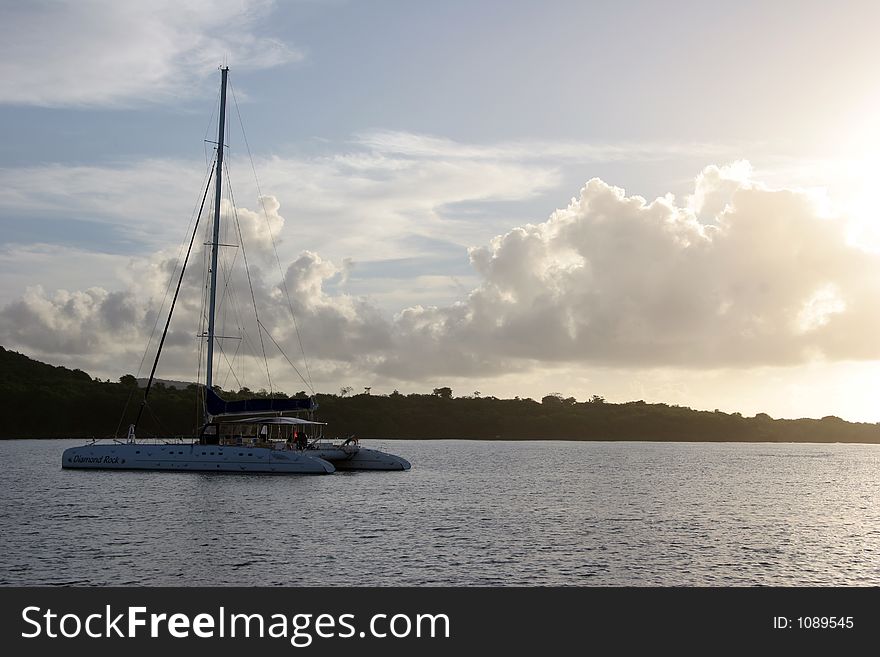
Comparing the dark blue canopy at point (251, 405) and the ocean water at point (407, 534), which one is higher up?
the dark blue canopy at point (251, 405)

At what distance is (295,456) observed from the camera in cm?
7731

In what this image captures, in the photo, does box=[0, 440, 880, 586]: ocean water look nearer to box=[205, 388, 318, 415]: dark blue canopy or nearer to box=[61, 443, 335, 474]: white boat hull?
box=[61, 443, 335, 474]: white boat hull

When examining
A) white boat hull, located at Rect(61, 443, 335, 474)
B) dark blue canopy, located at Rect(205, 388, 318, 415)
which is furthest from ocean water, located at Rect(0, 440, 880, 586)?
dark blue canopy, located at Rect(205, 388, 318, 415)

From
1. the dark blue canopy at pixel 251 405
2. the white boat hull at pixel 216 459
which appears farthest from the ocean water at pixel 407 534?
the dark blue canopy at pixel 251 405

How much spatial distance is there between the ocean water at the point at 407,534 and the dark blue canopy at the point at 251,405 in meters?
5.80

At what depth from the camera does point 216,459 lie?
75750mm

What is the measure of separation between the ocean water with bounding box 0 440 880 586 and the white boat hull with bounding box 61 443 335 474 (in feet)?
3.50

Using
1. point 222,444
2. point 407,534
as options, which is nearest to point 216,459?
point 222,444

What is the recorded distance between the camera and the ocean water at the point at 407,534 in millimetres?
37531

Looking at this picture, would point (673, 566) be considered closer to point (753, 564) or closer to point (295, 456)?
point (753, 564)

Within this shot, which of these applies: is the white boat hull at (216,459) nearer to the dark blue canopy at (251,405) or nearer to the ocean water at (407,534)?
the ocean water at (407,534)
